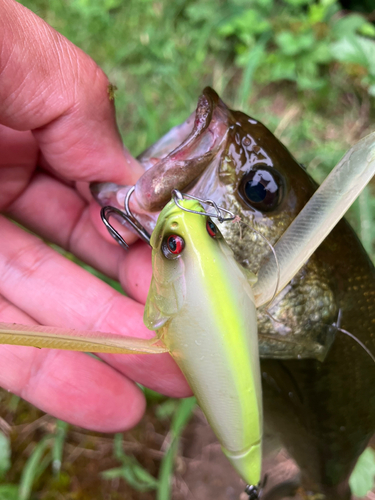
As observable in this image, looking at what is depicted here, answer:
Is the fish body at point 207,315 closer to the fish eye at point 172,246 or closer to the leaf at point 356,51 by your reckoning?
the fish eye at point 172,246

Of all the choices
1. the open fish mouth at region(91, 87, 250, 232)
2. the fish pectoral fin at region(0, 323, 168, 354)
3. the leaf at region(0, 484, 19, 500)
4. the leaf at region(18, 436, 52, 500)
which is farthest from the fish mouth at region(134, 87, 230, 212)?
the leaf at region(0, 484, 19, 500)

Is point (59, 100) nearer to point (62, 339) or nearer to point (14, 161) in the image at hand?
point (14, 161)

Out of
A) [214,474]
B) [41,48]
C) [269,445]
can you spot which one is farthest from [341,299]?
[214,474]

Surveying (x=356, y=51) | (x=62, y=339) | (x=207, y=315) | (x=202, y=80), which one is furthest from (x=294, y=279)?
(x=202, y=80)

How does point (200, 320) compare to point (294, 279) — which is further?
point (294, 279)

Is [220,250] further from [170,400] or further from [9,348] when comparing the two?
[170,400]

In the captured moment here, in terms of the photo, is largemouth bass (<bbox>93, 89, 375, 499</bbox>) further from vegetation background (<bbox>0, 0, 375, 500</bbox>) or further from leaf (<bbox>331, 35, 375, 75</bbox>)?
leaf (<bbox>331, 35, 375, 75</bbox>)

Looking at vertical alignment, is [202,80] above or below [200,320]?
above
